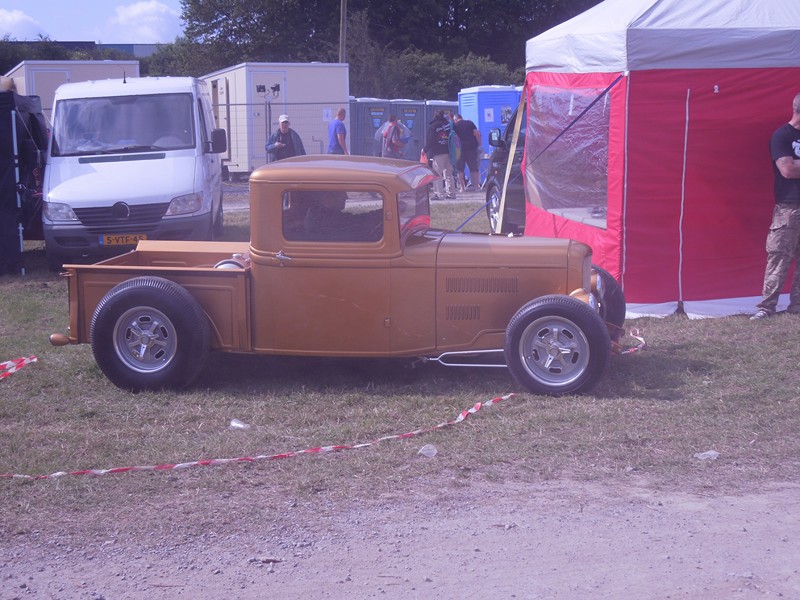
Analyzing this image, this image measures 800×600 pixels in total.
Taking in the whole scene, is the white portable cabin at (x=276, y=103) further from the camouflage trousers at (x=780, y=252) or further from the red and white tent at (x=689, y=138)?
the camouflage trousers at (x=780, y=252)

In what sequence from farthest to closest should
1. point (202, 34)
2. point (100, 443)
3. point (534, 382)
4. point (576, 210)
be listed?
point (202, 34)
point (576, 210)
point (534, 382)
point (100, 443)

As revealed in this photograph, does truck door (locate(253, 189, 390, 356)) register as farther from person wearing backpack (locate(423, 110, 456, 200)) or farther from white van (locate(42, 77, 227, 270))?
person wearing backpack (locate(423, 110, 456, 200))

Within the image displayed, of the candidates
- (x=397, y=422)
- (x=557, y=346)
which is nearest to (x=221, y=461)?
(x=397, y=422)

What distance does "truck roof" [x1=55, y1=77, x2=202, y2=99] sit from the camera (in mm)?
12266

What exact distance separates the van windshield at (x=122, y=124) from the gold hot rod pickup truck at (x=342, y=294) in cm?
578

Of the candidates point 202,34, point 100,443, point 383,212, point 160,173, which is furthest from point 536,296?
point 202,34

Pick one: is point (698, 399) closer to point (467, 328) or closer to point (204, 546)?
point (467, 328)

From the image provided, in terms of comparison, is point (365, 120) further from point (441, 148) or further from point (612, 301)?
point (612, 301)

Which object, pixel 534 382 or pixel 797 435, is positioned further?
pixel 534 382

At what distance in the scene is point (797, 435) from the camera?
5.71m

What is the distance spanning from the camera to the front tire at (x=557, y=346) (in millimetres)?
6207

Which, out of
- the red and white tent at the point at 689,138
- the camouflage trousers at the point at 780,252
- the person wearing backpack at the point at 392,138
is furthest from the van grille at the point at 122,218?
the person wearing backpack at the point at 392,138

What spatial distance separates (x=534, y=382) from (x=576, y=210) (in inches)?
154

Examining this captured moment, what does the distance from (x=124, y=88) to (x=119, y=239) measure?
2.29m
